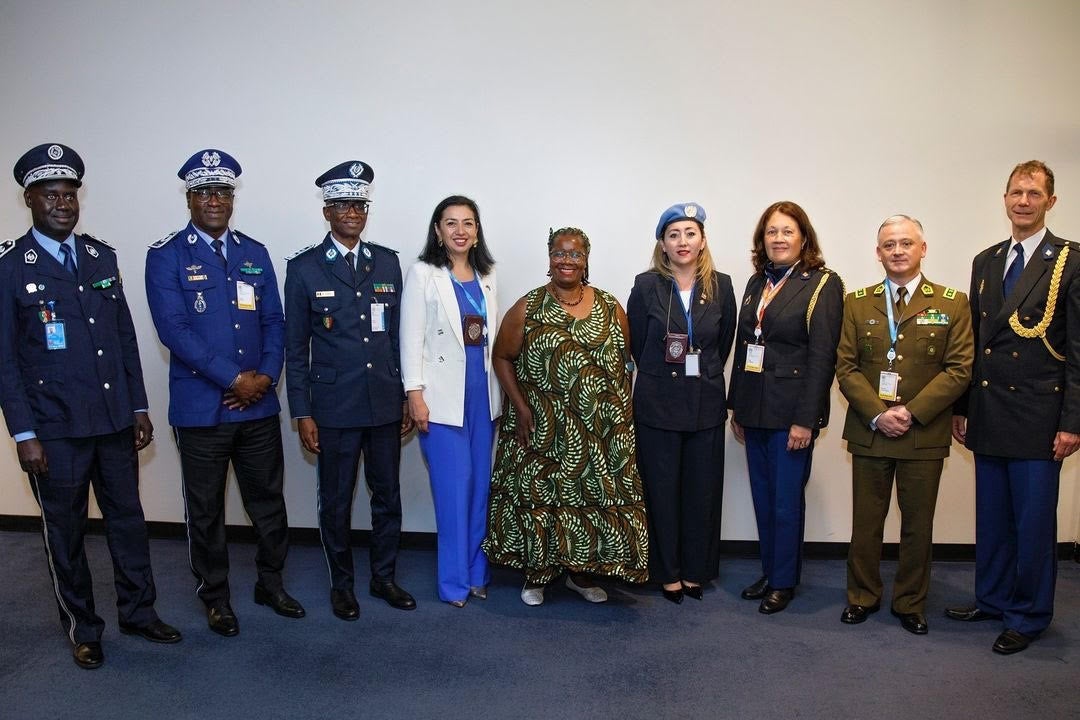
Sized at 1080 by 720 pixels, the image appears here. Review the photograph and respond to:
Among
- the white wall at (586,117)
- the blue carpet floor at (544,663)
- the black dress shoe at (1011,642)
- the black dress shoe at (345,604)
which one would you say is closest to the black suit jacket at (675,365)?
the white wall at (586,117)

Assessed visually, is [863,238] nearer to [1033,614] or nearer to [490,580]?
[1033,614]

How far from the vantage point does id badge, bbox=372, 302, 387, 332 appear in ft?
11.0

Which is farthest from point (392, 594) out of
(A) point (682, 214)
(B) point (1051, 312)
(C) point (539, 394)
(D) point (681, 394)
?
(B) point (1051, 312)

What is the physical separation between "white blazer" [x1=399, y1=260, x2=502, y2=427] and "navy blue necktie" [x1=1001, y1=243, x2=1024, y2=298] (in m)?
2.37

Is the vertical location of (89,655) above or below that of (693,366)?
below

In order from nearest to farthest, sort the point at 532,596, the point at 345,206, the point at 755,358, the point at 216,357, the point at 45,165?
the point at 45,165, the point at 216,357, the point at 345,206, the point at 755,358, the point at 532,596

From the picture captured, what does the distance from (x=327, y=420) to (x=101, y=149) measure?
250 cm

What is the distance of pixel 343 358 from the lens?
3297mm

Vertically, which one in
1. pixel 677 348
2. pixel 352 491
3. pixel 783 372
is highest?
pixel 677 348

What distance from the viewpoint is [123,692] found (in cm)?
275

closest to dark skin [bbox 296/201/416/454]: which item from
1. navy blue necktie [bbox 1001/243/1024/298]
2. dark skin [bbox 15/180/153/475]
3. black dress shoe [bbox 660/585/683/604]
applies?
dark skin [bbox 15/180/153/475]

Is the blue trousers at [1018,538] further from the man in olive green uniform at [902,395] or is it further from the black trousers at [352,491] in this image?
the black trousers at [352,491]

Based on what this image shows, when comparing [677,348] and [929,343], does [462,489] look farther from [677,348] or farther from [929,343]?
[929,343]

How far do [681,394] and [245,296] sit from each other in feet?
6.54
